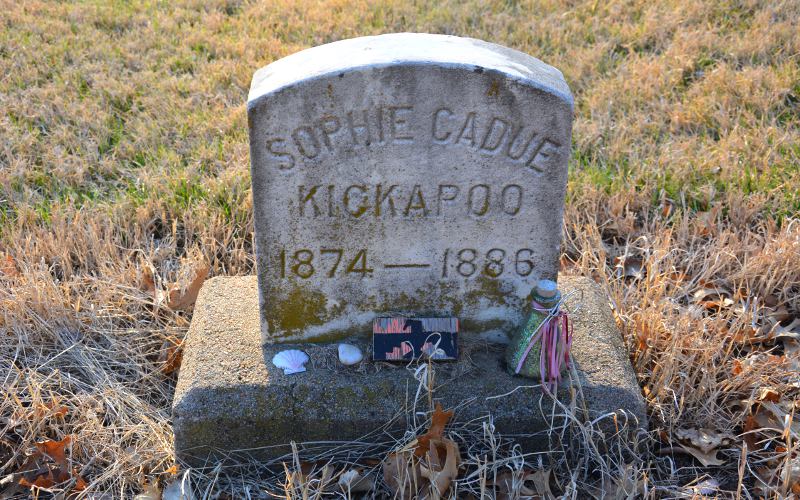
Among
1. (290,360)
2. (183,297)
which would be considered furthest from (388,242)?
(183,297)

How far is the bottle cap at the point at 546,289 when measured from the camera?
2320 millimetres

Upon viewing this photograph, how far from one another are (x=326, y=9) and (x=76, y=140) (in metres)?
2.44

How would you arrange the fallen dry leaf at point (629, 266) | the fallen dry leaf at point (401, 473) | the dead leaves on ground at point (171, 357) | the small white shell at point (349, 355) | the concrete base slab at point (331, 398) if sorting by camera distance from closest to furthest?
the fallen dry leaf at point (401, 473)
the concrete base slab at point (331, 398)
the small white shell at point (349, 355)
the dead leaves on ground at point (171, 357)
the fallen dry leaf at point (629, 266)

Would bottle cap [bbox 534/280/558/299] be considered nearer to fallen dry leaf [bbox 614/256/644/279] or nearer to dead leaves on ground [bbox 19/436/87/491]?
fallen dry leaf [bbox 614/256/644/279]

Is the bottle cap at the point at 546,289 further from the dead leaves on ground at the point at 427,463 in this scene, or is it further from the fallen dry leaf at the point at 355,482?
the fallen dry leaf at the point at 355,482

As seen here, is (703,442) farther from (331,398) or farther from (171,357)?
(171,357)

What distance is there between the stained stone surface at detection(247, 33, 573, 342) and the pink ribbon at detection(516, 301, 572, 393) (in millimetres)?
200

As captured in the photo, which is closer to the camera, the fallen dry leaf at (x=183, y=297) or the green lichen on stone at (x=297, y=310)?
the green lichen on stone at (x=297, y=310)

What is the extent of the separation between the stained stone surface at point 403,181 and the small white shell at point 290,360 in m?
0.08

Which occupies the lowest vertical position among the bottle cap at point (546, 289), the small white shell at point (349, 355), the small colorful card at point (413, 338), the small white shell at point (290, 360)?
the small white shell at point (290, 360)

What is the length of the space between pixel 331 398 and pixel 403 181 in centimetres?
69

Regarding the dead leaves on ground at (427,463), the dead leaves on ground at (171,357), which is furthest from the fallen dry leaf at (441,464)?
the dead leaves on ground at (171,357)

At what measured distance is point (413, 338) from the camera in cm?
249

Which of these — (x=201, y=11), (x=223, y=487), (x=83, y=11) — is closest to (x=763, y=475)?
(x=223, y=487)
